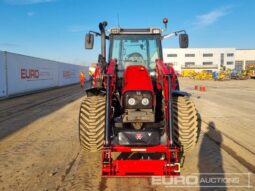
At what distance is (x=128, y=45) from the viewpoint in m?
6.36

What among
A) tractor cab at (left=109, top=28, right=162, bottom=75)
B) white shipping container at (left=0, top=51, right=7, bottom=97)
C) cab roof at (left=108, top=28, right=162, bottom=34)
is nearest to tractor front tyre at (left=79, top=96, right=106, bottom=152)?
tractor cab at (left=109, top=28, right=162, bottom=75)

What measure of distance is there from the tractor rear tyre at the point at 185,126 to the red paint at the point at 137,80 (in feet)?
2.53

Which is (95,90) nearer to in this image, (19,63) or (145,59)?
(145,59)

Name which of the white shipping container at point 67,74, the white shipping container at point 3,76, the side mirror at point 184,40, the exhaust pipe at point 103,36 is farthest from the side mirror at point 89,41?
the white shipping container at point 67,74

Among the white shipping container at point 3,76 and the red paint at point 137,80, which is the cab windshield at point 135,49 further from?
the white shipping container at point 3,76

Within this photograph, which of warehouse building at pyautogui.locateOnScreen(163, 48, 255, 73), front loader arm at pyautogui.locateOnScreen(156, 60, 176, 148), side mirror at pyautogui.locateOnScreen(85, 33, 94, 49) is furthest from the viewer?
warehouse building at pyautogui.locateOnScreen(163, 48, 255, 73)

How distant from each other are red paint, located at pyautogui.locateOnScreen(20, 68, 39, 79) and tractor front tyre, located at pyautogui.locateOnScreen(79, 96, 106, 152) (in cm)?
1573

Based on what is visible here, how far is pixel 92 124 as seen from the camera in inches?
192

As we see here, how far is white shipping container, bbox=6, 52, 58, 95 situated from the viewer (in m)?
17.8

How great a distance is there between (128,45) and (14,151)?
136 inches

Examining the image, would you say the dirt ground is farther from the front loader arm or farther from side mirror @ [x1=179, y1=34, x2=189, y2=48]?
side mirror @ [x1=179, y1=34, x2=189, y2=48]

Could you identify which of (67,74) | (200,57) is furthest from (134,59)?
(200,57)

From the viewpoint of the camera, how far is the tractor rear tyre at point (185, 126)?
496 cm

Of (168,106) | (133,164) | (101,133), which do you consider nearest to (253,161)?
(168,106)
